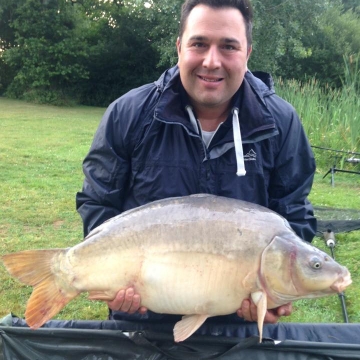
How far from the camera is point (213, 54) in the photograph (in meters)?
1.53

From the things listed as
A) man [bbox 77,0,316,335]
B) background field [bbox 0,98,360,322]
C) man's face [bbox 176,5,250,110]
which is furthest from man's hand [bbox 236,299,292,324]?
background field [bbox 0,98,360,322]

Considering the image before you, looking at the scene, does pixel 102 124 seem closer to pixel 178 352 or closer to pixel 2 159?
pixel 178 352

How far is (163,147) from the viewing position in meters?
1.62

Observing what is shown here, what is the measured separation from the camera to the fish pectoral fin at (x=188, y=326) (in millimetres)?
1392

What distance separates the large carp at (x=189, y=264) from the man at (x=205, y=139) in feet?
0.60

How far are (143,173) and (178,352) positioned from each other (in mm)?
576

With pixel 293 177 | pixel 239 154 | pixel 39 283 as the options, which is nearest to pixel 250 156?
pixel 239 154

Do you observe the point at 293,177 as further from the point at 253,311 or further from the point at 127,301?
the point at 127,301

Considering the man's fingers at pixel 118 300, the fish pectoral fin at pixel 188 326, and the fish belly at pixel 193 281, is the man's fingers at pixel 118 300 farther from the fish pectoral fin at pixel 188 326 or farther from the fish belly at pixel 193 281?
the fish pectoral fin at pixel 188 326

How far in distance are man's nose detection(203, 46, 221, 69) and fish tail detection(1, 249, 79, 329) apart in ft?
2.28

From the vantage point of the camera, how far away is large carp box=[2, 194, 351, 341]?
1.34 metres

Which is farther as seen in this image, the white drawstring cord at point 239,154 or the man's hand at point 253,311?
the white drawstring cord at point 239,154

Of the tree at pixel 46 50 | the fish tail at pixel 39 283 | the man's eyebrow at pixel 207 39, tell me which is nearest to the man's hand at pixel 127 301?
the fish tail at pixel 39 283

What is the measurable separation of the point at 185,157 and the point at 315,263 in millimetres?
513
